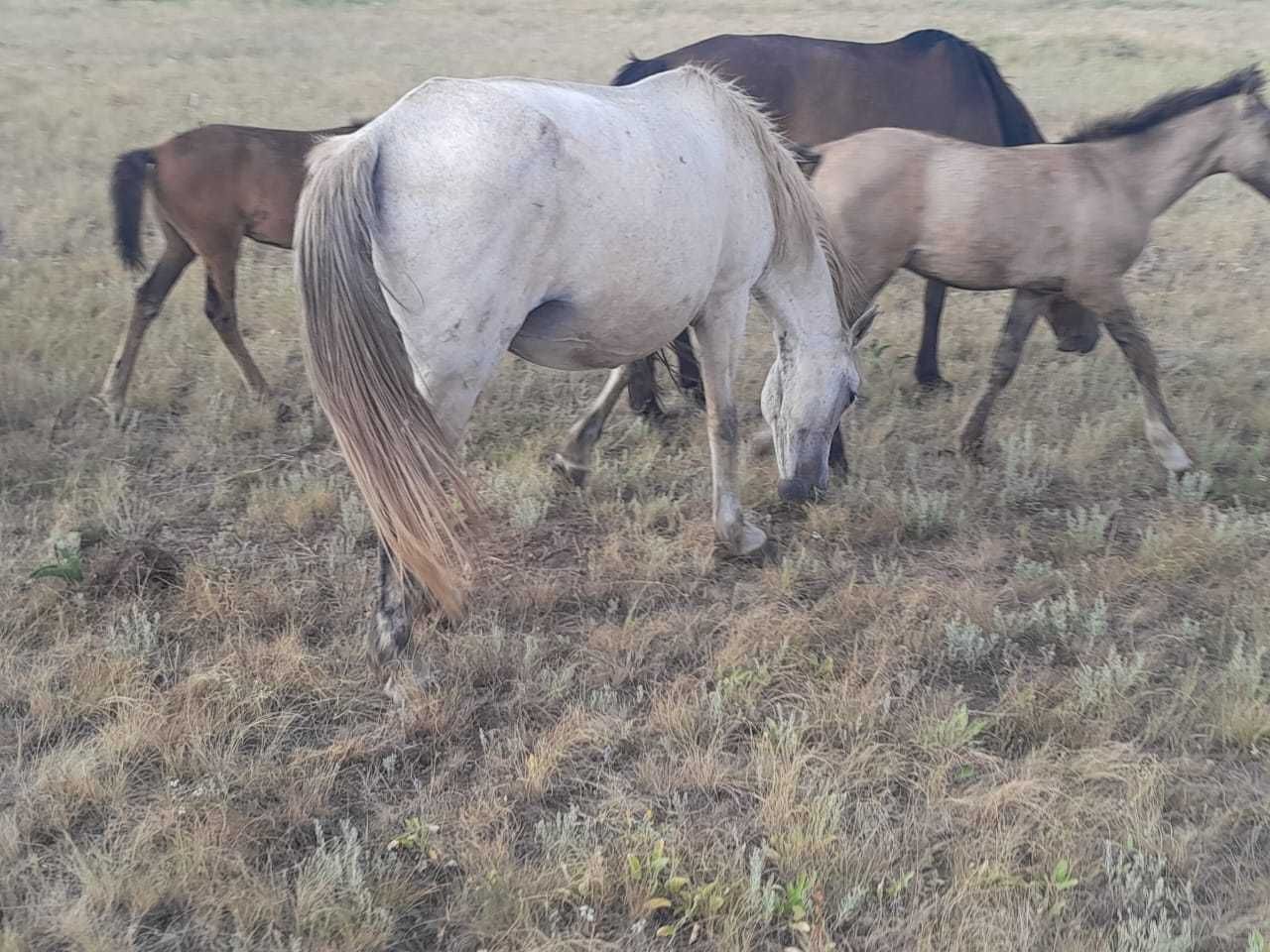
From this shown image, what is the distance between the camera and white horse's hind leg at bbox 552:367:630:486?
182 inches

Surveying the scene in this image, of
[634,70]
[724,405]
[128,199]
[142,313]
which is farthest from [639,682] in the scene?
[634,70]

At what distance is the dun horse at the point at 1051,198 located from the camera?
4.76 meters

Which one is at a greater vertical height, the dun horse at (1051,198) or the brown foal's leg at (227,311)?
the dun horse at (1051,198)

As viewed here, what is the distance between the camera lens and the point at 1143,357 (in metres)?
4.87

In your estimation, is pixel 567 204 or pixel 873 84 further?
pixel 873 84

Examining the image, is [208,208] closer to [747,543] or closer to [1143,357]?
[747,543]

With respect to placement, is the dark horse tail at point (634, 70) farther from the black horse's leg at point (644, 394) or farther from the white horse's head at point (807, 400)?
the white horse's head at point (807, 400)

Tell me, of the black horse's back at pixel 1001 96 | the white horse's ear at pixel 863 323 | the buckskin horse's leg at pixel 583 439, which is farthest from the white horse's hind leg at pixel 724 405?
the black horse's back at pixel 1001 96

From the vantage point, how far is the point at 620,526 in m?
4.29

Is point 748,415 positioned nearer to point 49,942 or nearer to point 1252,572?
point 1252,572

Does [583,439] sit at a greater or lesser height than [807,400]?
lesser

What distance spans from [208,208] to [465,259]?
117 inches

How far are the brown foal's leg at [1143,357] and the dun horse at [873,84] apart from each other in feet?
5.14

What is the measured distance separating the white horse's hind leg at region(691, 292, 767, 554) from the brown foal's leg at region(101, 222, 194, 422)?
2933 mm
